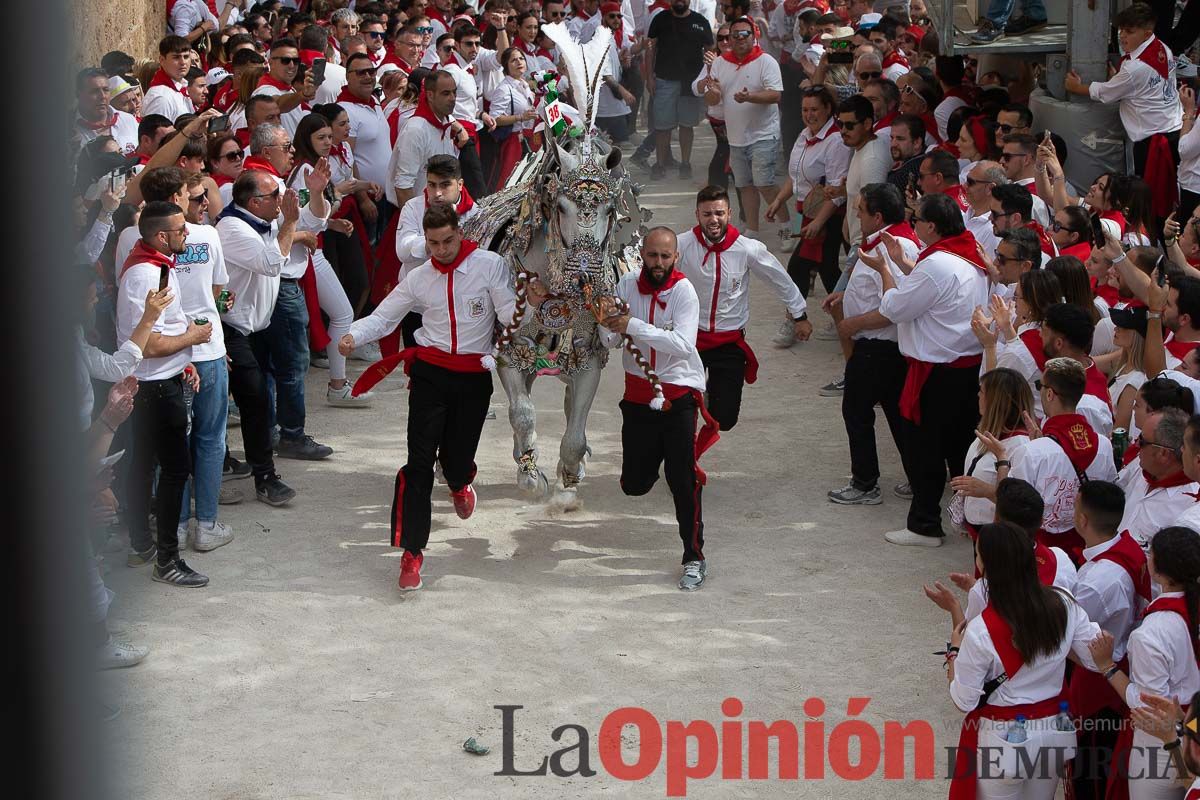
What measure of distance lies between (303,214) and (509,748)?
3.99m

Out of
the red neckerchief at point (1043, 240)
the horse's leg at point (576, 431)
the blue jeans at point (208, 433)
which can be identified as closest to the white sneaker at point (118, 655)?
the blue jeans at point (208, 433)

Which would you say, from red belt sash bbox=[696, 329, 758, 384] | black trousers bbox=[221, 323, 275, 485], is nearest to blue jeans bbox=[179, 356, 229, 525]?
black trousers bbox=[221, 323, 275, 485]

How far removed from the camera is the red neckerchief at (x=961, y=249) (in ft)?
22.5

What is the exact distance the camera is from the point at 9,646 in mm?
1495

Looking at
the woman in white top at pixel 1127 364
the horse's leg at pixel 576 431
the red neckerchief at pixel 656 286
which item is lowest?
the horse's leg at pixel 576 431

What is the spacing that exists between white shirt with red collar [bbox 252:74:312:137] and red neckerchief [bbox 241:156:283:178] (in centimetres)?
194

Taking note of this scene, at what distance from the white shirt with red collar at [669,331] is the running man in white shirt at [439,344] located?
1.51ft

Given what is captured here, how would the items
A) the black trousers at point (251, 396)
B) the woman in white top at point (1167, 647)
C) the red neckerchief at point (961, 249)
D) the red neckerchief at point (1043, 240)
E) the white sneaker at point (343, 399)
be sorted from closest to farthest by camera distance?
the woman in white top at point (1167, 647) → the red neckerchief at point (961, 249) → the red neckerchief at point (1043, 240) → the black trousers at point (251, 396) → the white sneaker at point (343, 399)

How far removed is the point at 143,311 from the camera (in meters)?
6.27

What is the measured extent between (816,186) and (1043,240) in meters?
3.19

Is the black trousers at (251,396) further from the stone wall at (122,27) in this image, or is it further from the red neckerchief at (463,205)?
the stone wall at (122,27)

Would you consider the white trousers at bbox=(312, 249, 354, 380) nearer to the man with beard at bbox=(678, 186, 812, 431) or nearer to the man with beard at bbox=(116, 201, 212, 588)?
the man with beard at bbox=(116, 201, 212, 588)

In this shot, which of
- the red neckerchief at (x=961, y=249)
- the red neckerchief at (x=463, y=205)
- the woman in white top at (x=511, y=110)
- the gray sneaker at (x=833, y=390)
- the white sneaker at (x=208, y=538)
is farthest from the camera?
the woman in white top at (x=511, y=110)

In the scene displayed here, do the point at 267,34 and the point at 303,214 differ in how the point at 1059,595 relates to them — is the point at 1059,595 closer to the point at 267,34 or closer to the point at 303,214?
the point at 303,214
